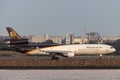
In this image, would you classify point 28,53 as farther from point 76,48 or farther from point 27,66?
point 27,66

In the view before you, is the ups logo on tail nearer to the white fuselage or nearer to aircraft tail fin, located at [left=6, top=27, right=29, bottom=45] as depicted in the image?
aircraft tail fin, located at [left=6, top=27, right=29, bottom=45]

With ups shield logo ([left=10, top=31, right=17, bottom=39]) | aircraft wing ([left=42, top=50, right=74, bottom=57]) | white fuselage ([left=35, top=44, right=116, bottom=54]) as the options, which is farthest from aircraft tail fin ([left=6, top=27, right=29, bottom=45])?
aircraft wing ([left=42, top=50, right=74, bottom=57])

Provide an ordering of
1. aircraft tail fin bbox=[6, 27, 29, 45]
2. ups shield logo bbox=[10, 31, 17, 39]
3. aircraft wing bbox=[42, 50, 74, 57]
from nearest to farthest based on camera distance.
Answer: aircraft wing bbox=[42, 50, 74, 57]
aircraft tail fin bbox=[6, 27, 29, 45]
ups shield logo bbox=[10, 31, 17, 39]

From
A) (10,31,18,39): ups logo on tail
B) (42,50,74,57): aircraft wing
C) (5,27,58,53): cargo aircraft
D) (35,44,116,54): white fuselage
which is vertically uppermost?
(10,31,18,39): ups logo on tail

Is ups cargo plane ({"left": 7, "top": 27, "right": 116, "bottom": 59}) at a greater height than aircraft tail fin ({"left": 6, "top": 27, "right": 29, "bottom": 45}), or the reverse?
aircraft tail fin ({"left": 6, "top": 27, "right": 29, "bottom": 45})

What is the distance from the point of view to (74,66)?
2347 inches

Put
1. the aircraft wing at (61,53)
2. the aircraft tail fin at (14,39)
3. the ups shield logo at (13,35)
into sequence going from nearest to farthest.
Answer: the aircraft wing at (61,53) < the aircraft tail fin at (14,39) < the ups shield logo at (13,35)

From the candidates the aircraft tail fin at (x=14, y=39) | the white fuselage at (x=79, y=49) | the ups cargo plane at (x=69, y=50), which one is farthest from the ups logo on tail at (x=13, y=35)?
the white fuselage at (x=79, y=49)

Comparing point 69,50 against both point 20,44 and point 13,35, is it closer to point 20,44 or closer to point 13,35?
point 20,44

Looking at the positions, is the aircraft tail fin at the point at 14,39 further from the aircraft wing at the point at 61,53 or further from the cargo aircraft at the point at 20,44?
the aircraft wing at the point at 61,53

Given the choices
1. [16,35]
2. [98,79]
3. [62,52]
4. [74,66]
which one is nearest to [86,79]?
[98,79]

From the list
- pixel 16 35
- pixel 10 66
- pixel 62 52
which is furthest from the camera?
pixel 16 35

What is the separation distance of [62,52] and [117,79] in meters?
50.8

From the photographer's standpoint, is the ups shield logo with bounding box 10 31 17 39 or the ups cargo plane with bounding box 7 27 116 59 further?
the ups shield logo with bounding box 10 31 17 39
